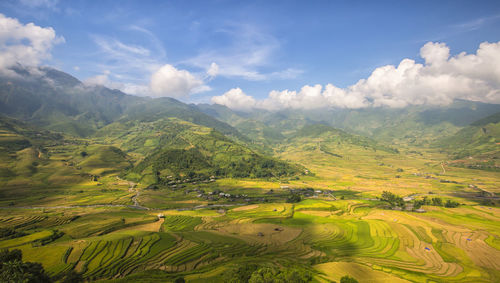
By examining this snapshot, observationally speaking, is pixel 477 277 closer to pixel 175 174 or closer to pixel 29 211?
pixel 29 211

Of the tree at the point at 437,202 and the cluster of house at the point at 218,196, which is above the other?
the tree at the point at 437,202

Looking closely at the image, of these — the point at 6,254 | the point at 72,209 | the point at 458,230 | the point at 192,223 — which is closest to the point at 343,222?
the point at 458,230

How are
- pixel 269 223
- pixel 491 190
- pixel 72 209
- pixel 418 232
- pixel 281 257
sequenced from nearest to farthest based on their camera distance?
pixel 281 257, pixel 418 232, pixel 269 223, pixel 72 209, pixel 491 190

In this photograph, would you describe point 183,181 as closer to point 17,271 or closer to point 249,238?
point 249,238

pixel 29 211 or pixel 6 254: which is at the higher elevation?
pixel 6 254

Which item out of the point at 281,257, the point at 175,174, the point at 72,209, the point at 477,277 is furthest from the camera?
the point at 175,174

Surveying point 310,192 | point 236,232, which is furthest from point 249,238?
point 310,192

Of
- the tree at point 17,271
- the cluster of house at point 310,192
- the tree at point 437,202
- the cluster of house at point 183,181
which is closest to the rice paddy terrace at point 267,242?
the tree at point 17,271

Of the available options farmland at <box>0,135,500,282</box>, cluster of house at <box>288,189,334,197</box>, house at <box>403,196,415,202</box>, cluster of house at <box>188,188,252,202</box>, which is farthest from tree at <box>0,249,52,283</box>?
house at <box>403,196,415,202</box>

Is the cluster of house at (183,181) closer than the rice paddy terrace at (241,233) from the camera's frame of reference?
No

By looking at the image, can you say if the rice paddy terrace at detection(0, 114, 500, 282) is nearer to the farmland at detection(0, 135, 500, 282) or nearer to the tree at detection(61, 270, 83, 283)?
the farmland at detection(0, 135, 500, 282)

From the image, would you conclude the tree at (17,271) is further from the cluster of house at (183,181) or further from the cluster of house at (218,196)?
the cluster of house at (183,181)
